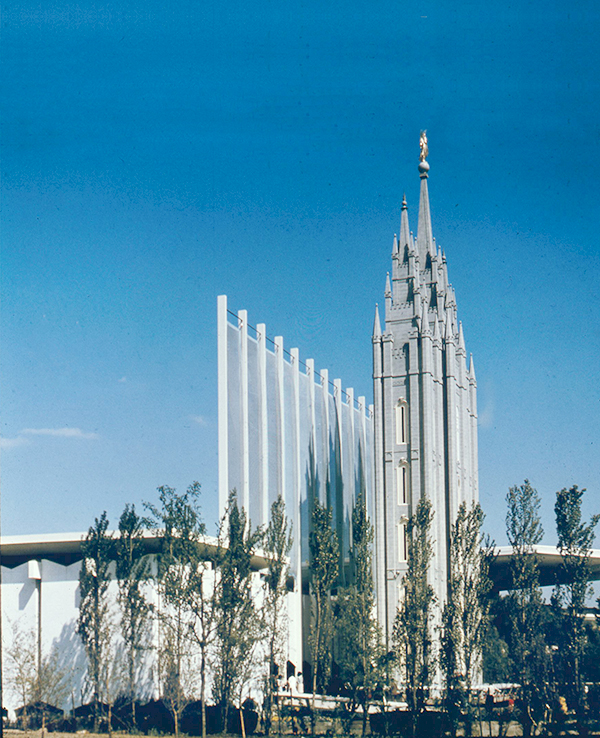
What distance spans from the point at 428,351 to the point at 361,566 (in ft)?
48.9

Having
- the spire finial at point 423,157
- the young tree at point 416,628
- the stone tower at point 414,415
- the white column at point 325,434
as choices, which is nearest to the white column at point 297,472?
the white column at point 325,434

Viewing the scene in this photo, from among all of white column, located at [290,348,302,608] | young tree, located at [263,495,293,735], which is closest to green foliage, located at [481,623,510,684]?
young tree, located at [263,495,293,735]

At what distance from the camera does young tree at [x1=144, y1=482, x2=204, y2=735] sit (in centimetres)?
2623

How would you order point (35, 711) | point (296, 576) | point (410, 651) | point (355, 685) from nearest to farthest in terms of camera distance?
point (35, 711) < point (355, 685) < point (410, 651) < point (296, 576)

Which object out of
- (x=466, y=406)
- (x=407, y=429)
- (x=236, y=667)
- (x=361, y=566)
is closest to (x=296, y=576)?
(x=361, y=566)

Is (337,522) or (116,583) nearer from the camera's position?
(116,583)

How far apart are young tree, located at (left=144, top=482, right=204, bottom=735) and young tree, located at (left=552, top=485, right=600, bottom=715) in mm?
14296

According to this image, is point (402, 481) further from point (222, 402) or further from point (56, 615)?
point (56, 615)

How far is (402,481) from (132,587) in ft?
65.3

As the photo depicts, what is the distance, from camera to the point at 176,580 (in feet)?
88.2

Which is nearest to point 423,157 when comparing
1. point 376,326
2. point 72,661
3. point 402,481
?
point 376,326

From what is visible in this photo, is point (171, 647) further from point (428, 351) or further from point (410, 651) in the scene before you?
point (428, 351)

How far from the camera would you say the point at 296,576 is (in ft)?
130

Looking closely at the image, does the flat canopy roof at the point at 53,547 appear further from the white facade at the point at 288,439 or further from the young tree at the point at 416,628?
the young tree at the point at 416,628
